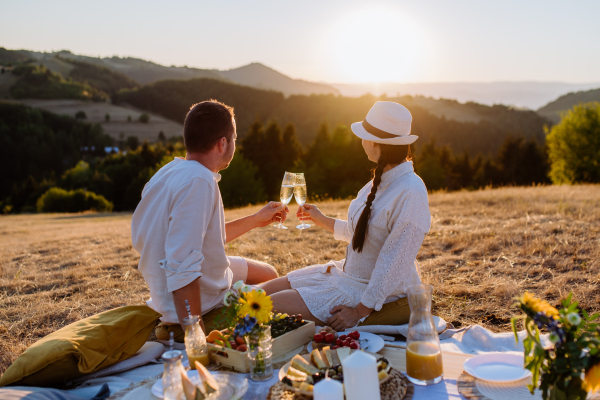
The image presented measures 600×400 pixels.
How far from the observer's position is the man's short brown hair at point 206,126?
3.23 meters

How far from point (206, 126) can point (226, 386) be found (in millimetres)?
1857

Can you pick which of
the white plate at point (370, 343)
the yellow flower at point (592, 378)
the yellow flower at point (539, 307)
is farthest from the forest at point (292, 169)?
the yellow flower at point (592, 378)

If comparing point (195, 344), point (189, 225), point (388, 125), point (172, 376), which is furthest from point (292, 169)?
point (172, 376)

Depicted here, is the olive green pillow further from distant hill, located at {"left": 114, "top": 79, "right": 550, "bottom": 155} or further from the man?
distant hill, located at {"left": 114, "top": 79, "right": 550, "bottom": 155}

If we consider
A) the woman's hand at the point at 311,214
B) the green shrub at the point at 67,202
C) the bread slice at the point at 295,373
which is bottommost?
the green shrub at the point at 67,202

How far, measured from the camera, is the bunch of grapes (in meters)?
2.86

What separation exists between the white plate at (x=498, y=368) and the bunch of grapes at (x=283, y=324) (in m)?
1.13

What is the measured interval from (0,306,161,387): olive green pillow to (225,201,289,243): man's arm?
115cm

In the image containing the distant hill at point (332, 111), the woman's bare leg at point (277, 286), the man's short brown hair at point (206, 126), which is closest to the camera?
the man's short brown hair at point (206, 126)

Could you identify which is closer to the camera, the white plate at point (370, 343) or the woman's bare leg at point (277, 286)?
the white plate at point (370, 343)

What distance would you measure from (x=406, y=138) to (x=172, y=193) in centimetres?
185

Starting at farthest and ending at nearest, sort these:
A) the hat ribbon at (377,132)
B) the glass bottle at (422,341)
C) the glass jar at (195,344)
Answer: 1. the hat ribbon at (377,132)
2. the glass jar at (195,344)
3. the glass bottle at (422,341)

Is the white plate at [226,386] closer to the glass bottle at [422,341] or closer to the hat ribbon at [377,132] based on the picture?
the glass bottle at [422,341]

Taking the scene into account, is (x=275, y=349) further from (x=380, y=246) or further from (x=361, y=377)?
(x=380, y=246)
